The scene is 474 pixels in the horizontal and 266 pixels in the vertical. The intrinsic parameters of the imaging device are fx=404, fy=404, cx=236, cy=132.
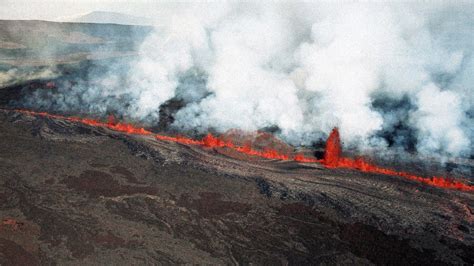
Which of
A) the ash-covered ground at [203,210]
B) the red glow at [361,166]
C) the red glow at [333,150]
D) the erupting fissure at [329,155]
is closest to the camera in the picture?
the ash-covered ground at [203,210]

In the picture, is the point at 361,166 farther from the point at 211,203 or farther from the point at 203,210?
the point at 203,210

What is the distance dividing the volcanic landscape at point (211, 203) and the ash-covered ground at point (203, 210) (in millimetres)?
53

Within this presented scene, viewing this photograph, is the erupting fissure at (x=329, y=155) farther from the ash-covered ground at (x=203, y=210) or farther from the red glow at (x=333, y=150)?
the ash-covered ground at (x=203, y=210)

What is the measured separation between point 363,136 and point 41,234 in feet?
64.1

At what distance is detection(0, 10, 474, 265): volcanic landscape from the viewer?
12672 mm

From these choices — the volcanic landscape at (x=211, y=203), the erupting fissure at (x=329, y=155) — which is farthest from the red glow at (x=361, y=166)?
the volcanic landscape at (x=211, y=203)

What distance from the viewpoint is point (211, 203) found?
1569 centimetres

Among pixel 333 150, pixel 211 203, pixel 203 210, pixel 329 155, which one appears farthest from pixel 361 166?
pixel 203 210

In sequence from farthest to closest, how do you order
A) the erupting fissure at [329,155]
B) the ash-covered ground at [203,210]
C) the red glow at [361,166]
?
the erupting fissure at [329,155]
the red glow at [361,166]
the ash-covered ground at [203,210]

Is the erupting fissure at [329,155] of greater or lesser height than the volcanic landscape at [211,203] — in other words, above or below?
above

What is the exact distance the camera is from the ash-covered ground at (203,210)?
497 inches

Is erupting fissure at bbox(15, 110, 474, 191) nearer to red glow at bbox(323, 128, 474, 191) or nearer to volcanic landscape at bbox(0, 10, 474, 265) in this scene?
red glow at bbox(323, 128, 474, 191)

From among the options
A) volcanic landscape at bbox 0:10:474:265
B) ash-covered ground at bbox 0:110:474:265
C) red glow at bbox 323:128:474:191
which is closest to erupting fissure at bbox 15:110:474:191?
red glow at bbox 323:128:474:191

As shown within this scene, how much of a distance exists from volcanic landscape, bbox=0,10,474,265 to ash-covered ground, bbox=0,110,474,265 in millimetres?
53
